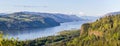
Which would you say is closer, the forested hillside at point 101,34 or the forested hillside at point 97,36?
the forested hillside at point 101,34

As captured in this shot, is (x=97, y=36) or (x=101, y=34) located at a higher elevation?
(x=101, y=34)

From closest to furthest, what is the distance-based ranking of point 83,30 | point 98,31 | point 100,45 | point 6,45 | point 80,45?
1. point 6,45
2. point 100,45
3. point 80,45
4. point 98,31
5. point 83,30

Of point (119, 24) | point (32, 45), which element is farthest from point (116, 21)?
point (32, 45)

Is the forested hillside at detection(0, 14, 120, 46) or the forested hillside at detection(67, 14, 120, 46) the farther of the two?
the forested hillside at detection(0, 14, 120, 46)

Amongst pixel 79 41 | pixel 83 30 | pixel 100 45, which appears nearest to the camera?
pixel 100 45

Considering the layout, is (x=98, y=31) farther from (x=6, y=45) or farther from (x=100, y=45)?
(x=6, y=45)

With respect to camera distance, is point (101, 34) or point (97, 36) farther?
point (101, 34)

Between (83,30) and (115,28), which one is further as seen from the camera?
(83,30)

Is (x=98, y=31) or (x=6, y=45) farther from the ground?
(x=6, y=45)

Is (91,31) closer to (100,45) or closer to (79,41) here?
(79,41)
